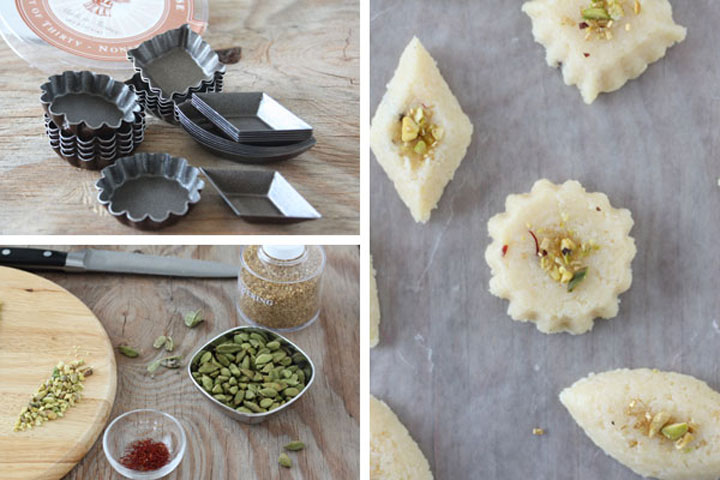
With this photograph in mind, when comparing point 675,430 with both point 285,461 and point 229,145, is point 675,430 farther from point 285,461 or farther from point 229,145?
point 229,145

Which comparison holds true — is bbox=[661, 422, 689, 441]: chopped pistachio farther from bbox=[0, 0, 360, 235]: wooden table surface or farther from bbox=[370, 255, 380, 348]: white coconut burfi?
bbox=[0, 0, 360, 235]: wooden table surface

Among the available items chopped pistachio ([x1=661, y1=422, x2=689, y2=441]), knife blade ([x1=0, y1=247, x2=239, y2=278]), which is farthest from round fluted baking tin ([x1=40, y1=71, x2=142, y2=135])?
chopped pistachio ([x1=661, y1=422, x2=689, y2=441])

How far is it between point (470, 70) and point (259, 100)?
0.50m

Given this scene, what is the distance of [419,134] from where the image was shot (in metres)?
1.74

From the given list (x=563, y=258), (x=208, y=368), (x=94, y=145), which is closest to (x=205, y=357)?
(x=208, y=368)

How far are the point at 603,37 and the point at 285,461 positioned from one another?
117 centimetres

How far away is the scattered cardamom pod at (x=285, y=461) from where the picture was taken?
5.24 feet

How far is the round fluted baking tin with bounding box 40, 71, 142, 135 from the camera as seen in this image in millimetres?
1669

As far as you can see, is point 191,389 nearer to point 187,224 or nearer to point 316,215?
point 187,224

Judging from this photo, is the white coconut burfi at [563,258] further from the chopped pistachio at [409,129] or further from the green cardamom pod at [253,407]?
the green cardamom pod at [253,407]

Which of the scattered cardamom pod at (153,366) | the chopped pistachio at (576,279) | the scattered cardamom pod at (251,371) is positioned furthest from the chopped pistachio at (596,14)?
the scattered cardamom pod at (153,366)

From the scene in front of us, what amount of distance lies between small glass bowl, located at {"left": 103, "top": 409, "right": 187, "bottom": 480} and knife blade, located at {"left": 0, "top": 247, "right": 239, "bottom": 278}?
1.35 ft

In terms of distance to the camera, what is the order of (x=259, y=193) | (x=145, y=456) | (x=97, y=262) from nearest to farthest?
1. (x=145, y=456)
2. (x=259, y=193)
3. (x=97, y=262)

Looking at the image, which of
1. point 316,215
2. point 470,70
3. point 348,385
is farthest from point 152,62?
point 348,385
